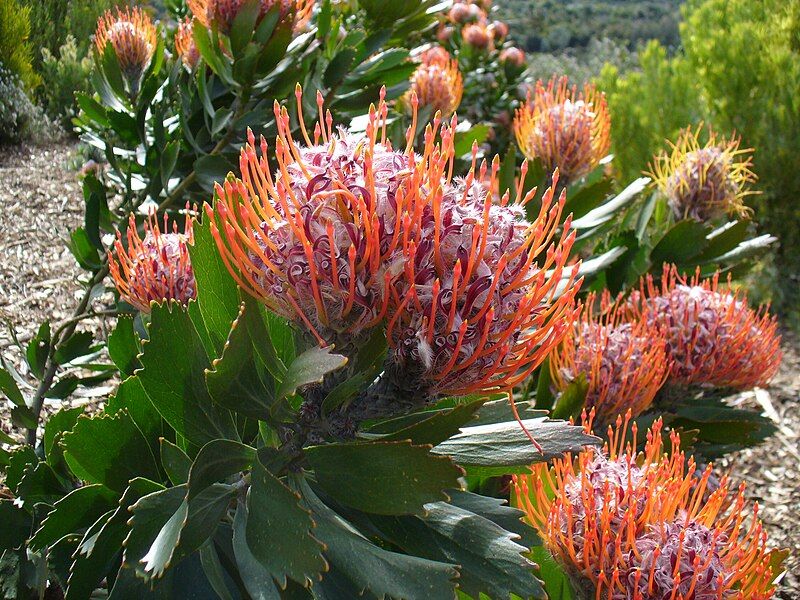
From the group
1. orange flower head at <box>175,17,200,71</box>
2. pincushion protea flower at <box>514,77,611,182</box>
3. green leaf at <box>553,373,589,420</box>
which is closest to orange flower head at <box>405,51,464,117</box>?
pincushion protea flower at <box>514,77,611,182</box>

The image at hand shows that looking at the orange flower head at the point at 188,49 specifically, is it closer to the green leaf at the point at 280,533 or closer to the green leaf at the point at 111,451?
the green leaf at the point at 111,451

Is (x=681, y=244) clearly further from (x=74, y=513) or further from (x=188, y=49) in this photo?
(x=74, y=513)

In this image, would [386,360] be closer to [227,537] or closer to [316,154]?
[316,154]

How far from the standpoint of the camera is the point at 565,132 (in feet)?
6.89

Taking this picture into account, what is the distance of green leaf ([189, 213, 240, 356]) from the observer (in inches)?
32.9

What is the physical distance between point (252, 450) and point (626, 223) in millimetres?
1831

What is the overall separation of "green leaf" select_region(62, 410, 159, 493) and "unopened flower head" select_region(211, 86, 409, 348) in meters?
0.33

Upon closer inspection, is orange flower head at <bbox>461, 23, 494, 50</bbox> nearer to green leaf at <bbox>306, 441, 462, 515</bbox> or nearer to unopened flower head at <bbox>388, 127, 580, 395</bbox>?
unopened flower head at <bbox>388, 127, 580, 395</bbox>

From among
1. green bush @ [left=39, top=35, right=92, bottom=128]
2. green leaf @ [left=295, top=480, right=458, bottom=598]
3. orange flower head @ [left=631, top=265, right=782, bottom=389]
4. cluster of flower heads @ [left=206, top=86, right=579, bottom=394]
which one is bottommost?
orange flower head @ [left=631, top=265, right=782, bottom=389]

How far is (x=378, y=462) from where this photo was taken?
29.2 inches

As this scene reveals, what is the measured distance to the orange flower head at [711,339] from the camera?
1722 mm

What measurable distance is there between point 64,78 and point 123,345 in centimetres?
128

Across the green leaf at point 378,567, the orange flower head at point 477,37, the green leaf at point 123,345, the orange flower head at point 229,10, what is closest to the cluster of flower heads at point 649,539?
the green leaf at point 378,567

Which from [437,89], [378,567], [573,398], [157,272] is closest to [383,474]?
[378,567]
